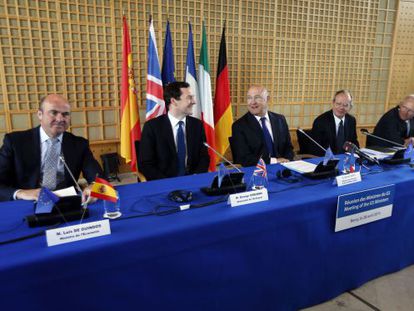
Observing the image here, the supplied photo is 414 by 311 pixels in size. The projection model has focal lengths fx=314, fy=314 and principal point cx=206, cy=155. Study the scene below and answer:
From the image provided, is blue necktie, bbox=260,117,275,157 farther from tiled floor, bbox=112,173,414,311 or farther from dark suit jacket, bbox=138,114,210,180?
tiled floor, bbox=112,173,414,311

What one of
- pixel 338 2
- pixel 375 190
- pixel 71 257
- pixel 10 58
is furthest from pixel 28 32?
pixel 338 2

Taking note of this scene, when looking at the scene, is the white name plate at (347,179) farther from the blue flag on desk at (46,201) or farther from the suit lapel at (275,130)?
the blue flag on desk at (46,201)

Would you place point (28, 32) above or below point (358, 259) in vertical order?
above

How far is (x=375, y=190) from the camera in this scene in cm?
173

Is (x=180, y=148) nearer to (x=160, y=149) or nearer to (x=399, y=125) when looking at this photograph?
(x=160, y=149)

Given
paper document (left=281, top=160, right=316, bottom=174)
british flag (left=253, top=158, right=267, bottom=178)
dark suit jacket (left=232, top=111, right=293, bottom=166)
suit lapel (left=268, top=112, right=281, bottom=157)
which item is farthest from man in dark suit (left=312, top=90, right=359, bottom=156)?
british flag (left=253, top=158, right=267, bottom=178)

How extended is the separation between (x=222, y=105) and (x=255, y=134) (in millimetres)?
1505

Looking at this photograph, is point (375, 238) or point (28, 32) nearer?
point (375, 238)

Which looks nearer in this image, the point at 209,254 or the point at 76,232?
the point at 76,232

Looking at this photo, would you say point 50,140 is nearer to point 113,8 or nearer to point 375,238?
point 375,238

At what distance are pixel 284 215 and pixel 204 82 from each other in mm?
2962

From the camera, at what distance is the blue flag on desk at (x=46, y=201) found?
1.33 metres

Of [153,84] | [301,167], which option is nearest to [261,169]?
[301,167]

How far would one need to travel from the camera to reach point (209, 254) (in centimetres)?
137
